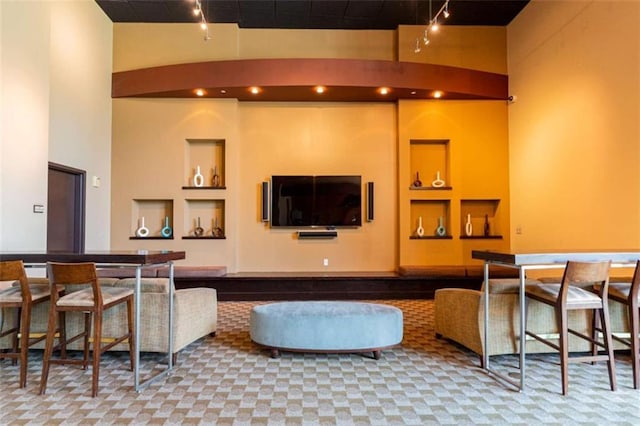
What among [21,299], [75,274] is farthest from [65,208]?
[75,274]

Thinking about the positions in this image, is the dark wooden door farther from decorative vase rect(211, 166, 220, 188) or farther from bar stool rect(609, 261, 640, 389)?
bar stool rect(609, 261, 640, 389)

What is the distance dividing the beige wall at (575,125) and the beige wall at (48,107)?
6886 mm

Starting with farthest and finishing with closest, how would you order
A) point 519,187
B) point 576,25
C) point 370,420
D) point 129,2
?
1. point 519,187
2. point 129,2
3. point 576,25
4. point 370,420

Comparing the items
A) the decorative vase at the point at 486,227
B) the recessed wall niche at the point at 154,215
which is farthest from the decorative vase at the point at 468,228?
the recessed wall niche at the point at 154,215

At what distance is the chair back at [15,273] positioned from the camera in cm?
271

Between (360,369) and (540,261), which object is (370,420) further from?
(540,261)

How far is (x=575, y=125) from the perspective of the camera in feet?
16.6

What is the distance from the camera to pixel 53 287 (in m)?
2.67

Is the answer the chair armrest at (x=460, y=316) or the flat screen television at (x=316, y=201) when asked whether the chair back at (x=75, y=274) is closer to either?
the chair armrest at (x=460, y=316)

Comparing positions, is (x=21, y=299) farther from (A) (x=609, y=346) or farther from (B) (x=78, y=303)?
(A) (x=609, y=346)

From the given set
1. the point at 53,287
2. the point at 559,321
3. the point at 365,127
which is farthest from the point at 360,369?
the point at 365,127

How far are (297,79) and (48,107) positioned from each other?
3.47 metres

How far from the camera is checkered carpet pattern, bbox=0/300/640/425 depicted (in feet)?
7.72

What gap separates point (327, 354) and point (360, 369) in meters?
0.42
